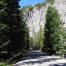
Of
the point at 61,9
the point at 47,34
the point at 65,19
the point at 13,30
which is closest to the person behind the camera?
the point at 13,30

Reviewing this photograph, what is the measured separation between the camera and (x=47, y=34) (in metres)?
58.3

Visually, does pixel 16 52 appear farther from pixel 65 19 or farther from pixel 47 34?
pixel 65 19

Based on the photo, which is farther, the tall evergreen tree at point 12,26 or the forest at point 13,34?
the tall evergreen tree at point 12,26

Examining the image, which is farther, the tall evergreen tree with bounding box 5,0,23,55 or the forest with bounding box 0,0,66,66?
the tall evergreen tree with bounding box 5,0,23,55

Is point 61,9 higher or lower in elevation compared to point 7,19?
higher

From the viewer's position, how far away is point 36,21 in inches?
5246

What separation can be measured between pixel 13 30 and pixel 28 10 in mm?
110581

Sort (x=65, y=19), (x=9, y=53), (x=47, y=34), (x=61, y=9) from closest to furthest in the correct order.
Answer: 1. (x=9, y=53)
2. (x=47, y=34)
3. (x=65, y=19)
4. (x=61, y=9)

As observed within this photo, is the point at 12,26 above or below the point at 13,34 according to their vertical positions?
above

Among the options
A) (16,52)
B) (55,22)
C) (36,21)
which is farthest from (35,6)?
(16,52)

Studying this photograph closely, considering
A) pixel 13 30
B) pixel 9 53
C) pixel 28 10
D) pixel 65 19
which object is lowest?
pixel 9 53

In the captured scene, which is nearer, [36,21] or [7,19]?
[7,19]

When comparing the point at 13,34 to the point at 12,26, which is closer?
the point at 12,26

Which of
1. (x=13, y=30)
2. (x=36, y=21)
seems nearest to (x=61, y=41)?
(x=13, y=30)
